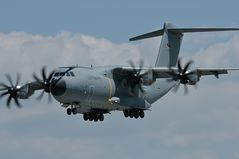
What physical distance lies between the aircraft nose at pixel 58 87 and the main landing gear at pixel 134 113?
581cm

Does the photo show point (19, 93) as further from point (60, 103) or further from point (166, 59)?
point (166, 59)

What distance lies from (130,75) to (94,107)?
337cm

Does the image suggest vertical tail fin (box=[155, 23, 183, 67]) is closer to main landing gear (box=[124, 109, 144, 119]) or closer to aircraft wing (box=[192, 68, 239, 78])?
main landing gear (box=[124, 109, 144, 119])

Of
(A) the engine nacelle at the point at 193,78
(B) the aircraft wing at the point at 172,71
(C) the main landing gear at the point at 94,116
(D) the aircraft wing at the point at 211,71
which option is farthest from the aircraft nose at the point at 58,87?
(D) the aircraft wing at the point at 211,71

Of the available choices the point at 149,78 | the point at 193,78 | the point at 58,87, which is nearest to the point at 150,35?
the point at 149,78

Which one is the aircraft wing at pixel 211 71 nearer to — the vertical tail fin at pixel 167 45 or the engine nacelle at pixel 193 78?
the engine nacelle at pixel 193 78

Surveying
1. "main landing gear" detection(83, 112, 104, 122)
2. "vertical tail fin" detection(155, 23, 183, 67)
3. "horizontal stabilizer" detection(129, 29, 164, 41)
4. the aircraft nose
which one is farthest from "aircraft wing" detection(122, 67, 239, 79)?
the aircraft nose

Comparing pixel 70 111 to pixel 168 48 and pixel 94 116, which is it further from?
pixel 168 48

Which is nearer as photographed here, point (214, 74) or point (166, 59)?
point (214, 74)

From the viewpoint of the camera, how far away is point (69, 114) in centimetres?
5238

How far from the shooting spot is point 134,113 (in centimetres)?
5422

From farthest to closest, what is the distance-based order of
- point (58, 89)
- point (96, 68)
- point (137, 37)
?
point (137, 37) < point (96, 68) < point (58, 89)

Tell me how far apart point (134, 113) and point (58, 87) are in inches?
254

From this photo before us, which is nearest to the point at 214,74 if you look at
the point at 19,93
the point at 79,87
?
the point at 79,87
